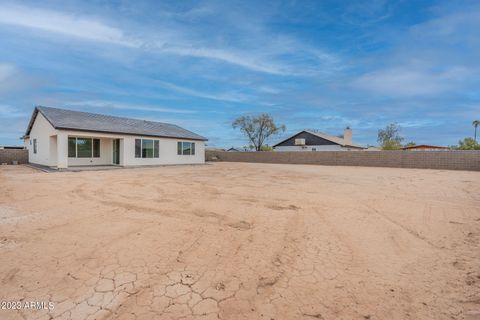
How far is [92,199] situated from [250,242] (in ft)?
15.8

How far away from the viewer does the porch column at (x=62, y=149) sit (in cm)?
1387

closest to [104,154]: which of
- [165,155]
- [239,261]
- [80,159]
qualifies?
[80,159]

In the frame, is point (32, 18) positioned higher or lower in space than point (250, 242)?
higher

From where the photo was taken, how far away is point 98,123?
1675cm

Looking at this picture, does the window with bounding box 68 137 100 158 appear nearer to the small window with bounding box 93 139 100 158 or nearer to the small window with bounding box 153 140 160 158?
the small window with bounding box 93 139 100 158

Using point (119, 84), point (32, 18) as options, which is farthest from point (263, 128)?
point (32, 18)

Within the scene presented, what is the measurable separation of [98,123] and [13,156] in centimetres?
862

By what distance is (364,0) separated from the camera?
10.4m

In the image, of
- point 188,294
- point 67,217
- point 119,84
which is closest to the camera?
Answer: point 188,294

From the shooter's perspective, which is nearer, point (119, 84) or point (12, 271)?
point (12, 271)

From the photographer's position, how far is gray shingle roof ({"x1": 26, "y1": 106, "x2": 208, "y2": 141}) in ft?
48.1

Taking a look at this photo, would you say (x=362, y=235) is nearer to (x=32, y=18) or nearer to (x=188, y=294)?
(x=188, y=294)

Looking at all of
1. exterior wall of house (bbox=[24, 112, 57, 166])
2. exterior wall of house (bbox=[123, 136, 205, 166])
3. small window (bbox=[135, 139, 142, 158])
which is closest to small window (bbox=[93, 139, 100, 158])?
exterior wall of house (bbox=[123, 136, 205, 166])

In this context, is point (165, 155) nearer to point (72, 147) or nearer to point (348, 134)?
point (72, 147)
